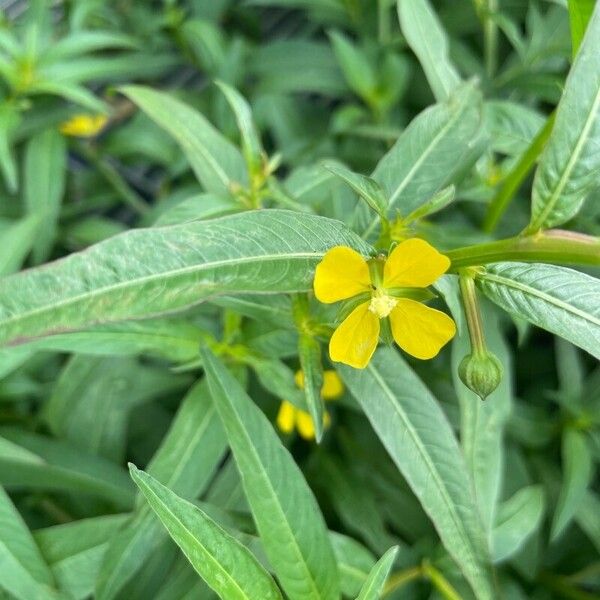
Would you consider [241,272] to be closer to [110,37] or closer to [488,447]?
[488,447]

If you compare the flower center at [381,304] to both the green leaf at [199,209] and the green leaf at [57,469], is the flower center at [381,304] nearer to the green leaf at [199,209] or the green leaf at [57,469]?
the green leaf at [199,209]

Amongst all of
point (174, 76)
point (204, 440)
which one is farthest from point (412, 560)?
point (174, 76)

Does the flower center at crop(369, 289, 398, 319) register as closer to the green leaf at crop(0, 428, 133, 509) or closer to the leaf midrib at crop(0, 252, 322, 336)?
the leaf midrib at crop(0, 252, 322, 336)

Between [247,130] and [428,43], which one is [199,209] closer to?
[247,130]

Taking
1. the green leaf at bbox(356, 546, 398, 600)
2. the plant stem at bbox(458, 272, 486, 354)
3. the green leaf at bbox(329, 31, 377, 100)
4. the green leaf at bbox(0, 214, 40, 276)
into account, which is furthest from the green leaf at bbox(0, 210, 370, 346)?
the green leaf at bbox(329, 31, 377, 100)

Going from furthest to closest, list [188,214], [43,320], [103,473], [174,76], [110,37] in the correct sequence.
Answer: [174,76] → [110,37] → [103,473] → [188,214] → [43,320]

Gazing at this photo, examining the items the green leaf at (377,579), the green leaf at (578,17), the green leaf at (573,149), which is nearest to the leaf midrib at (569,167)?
the green leaf at (573,149)
